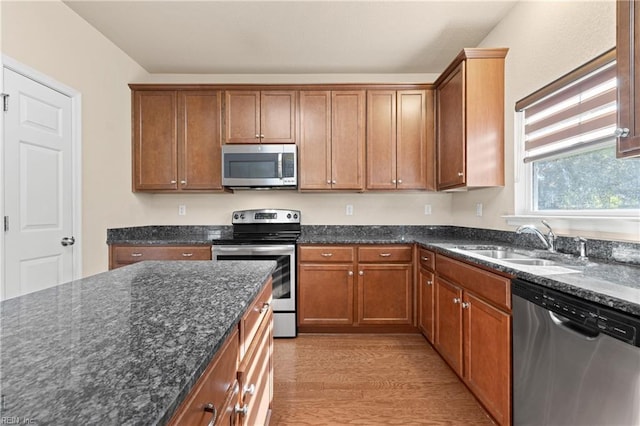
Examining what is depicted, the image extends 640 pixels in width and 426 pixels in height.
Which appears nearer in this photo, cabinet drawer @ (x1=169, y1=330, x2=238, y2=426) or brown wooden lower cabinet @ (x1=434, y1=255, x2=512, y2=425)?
cabinet drawer @ (x1=169, y1=330, x2=238, y2=426)

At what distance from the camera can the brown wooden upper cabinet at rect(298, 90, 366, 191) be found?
314 cm

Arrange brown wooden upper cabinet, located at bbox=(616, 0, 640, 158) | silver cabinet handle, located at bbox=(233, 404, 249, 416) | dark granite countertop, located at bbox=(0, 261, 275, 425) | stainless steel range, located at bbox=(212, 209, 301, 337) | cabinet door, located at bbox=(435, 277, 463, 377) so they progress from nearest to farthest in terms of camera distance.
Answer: dark granite countertop, located at bbox=(0, 261, 275, 425), silver cabinet handle, located at bbox=(233, 404, 249, 416), brown wooden upper cabinet, located at bbox=(616, 0, 640, 158), cabinet door, located at bbox=(435, 277, 463, 377), stainless steel range, located at bbox=(212, 209, 301, 337)

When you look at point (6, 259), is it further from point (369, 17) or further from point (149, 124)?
point (369, 17)

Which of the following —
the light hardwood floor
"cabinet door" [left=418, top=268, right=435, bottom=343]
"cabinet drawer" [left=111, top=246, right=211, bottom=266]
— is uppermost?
"cabinet drawer" [left=111, top=246, right=211, bottom=266]

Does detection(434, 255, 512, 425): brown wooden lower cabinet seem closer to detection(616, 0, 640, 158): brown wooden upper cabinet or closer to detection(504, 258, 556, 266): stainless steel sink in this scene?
detection(504, 258, 556, 266): stainless steel sink

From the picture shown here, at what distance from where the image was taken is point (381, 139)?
314 centimetres

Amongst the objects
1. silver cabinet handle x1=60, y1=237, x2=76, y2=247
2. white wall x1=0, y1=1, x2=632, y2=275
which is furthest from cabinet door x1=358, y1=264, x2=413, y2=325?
silver cabinet handle x1=60, y1=237, x2=76, y2=247

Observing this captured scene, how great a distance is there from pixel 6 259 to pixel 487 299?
2.92 metres

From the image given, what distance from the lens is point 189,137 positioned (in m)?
3.18

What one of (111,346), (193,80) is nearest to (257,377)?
(111,346)

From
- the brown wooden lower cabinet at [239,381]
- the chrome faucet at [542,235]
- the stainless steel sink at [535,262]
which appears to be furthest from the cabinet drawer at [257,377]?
the chrome faucet at [542,235]

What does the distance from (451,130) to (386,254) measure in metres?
1.28

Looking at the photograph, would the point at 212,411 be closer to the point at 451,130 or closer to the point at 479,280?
the point at 479,280

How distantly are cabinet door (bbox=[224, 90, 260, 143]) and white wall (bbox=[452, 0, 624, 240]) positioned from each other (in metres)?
2.26
